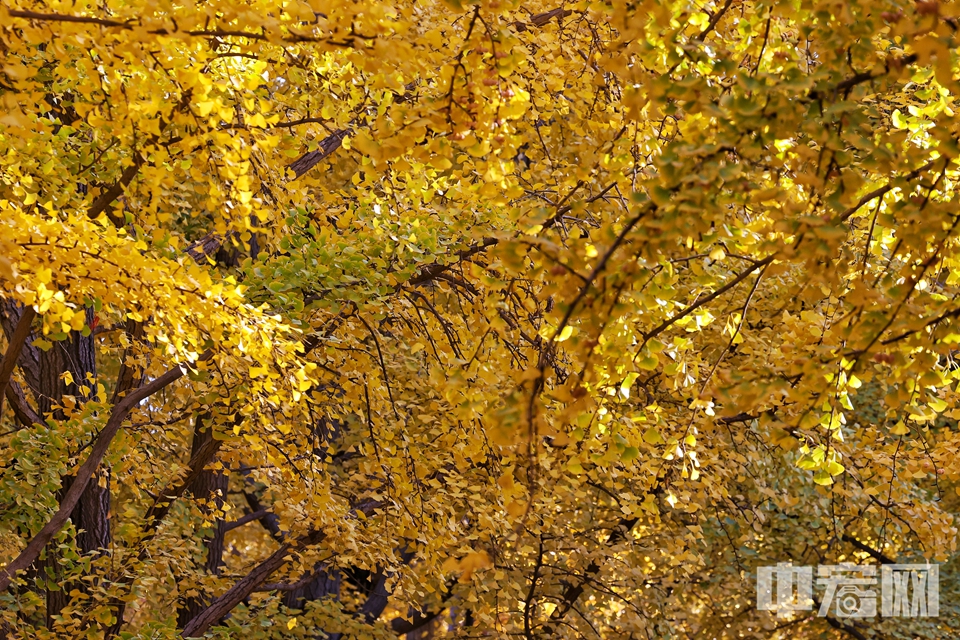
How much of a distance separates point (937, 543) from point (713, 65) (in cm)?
412

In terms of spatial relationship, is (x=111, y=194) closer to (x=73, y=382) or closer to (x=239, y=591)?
(x=73, y=382)

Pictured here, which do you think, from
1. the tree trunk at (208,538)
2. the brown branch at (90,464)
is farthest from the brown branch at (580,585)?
the brown branch at (90,464)

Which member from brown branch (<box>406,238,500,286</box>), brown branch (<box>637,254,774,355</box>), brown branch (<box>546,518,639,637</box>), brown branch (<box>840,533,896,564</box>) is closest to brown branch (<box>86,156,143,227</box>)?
brown branch (<box>406,238,500,286</box>)

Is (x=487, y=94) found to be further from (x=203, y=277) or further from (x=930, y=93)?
(x=930, y=93)

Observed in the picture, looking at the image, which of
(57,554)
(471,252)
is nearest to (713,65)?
(471,252)

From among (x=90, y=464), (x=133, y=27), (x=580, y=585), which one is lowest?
(x=90, y=464)

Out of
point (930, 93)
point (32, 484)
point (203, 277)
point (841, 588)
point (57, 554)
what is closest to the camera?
point (930, 93)

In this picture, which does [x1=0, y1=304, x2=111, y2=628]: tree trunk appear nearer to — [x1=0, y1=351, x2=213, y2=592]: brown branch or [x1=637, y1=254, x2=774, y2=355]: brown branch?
[x1=0, y1=351, x2=213, y2=592]: brown branch

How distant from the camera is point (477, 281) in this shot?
5367mm

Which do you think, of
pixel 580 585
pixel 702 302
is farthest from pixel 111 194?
pixel 580 585

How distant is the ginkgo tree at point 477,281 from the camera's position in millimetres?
2627

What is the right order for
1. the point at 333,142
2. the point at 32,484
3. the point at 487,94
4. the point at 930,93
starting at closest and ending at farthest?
the point at 487,94, the point at 930,93, the point at 32,484, the point at 333,142

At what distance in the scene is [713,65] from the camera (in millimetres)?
2729

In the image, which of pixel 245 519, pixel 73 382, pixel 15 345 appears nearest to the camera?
pixel 15 345
